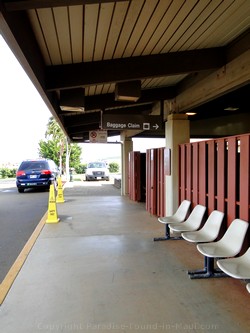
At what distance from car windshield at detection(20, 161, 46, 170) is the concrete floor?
1069 cm

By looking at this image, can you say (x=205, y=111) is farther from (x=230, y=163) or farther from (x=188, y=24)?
(x=188, y=24)

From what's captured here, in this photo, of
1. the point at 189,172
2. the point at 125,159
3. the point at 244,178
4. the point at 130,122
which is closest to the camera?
the point at 244,178

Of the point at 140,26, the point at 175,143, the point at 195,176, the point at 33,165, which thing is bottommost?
the point at 195,176

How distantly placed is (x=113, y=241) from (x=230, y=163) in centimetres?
271

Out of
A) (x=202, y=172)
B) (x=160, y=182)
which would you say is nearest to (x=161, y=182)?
(x=160, y=182)

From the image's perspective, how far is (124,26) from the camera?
3.81 m

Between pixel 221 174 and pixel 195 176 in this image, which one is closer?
pixel 221 174

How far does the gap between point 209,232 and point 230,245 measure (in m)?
0.68

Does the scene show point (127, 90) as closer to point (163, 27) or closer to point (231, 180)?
point (163, 27)

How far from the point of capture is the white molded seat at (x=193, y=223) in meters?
5.12

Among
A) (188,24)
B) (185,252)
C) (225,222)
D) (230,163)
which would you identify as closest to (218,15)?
(188,24)

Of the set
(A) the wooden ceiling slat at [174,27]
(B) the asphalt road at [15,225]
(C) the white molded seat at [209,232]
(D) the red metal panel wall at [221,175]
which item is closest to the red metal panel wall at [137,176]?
(B) the asphalt road at [15,225]

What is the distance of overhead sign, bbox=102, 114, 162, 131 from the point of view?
6.75 m

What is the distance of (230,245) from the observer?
3945 millimetres
